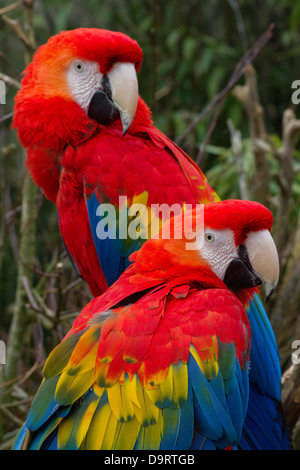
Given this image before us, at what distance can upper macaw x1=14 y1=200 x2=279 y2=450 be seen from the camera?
0.95 meters

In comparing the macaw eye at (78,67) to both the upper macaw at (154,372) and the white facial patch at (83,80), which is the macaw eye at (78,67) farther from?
the upper macaw at (154,372)

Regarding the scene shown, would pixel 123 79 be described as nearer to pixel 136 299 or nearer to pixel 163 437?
pixel 136 299

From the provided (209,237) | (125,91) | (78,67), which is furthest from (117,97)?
(209,237)

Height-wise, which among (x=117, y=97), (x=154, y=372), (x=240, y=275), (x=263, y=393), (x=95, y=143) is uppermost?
(x=117, y=97)

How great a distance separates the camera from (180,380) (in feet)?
3.19

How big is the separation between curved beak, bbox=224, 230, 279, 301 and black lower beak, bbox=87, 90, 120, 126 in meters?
0.53

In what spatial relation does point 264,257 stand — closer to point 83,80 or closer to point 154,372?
point 154,372

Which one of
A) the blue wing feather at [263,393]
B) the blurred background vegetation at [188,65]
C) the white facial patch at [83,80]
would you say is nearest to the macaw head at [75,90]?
the white facial patch at [83,80]

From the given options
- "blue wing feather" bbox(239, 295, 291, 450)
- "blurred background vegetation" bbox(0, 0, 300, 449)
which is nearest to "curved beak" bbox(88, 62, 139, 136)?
"blue wing feather" bbox(239, 295, 291, 450)

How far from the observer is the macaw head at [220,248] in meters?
1.09

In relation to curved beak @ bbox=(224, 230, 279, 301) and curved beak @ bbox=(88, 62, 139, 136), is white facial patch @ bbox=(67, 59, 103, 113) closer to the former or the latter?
curved beak @ bbox=(88, 62, 139, 136)

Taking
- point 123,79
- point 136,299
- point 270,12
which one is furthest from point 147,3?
point 136,299

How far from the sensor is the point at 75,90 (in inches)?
57.4

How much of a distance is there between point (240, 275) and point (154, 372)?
277mm
